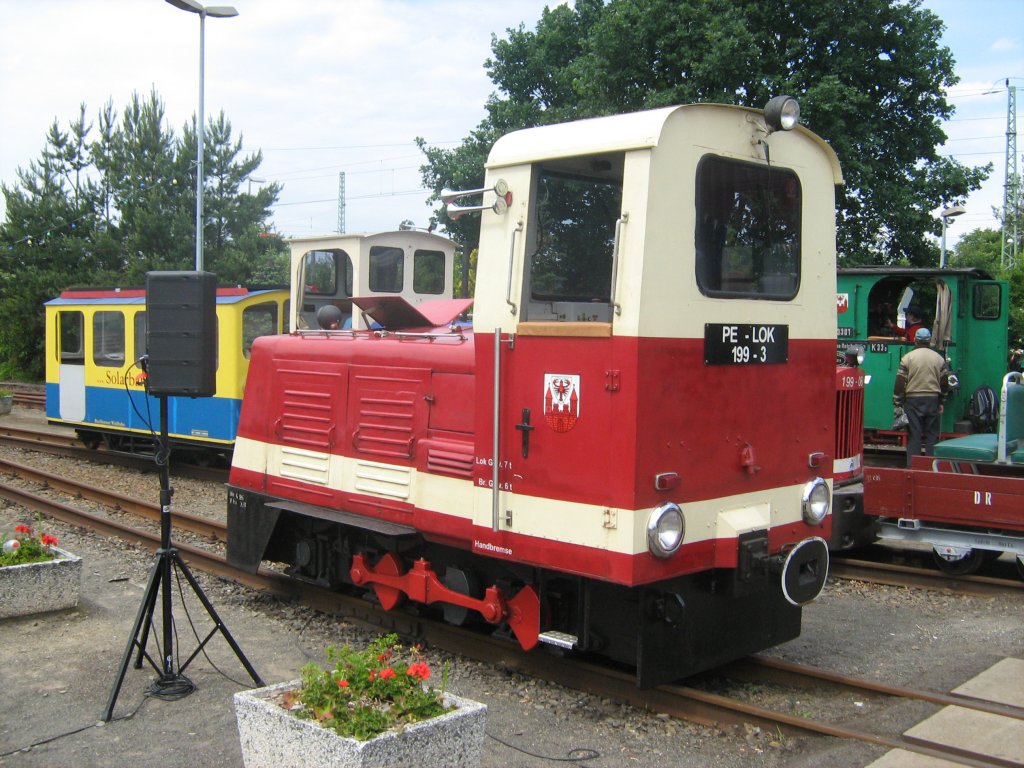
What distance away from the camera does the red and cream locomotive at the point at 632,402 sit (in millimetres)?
4688

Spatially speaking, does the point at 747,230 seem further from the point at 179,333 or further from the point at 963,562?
the point at 963,562

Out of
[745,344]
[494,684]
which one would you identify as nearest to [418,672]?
[494,684]

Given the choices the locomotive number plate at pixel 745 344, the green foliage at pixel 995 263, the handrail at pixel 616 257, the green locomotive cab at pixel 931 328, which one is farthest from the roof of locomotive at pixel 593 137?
the green foliage at pixel 995 263

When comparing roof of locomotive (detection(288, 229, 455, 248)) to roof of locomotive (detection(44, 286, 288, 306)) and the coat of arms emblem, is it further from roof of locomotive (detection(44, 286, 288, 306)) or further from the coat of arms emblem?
the coat of arms emblem

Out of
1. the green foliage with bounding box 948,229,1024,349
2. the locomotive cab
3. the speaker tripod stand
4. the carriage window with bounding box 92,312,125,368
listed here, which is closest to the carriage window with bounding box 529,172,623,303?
the speaker tripod stand

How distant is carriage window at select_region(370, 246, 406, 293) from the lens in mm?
11346

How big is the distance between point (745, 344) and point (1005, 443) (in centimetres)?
454

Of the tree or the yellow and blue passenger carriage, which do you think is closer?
the yellow and blue passenger carriage

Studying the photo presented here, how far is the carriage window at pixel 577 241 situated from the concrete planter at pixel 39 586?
446cm

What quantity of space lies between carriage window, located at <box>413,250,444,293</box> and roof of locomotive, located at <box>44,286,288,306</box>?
10.5ft

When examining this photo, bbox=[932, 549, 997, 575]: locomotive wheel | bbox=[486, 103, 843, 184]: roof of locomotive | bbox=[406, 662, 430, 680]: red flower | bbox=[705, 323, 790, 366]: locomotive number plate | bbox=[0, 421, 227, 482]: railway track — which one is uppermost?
bbox=[486, 103, 843, 184]: roof of locomotive

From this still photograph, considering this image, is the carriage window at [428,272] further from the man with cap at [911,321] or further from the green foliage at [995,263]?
the green foliage at [995,263]

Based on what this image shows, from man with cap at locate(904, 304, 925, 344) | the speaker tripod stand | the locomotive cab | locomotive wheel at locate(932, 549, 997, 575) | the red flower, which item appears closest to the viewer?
the red flower

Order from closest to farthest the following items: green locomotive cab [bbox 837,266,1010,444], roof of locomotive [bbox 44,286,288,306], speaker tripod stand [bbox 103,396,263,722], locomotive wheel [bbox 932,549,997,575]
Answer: speaker tripod stand [bbox 103,396,263,722]
locomotive wheel [bbox 932,549,997,575]
roof of locomotive [bbox 44,286,288,306]
green locomotive cab [bbox 837,266,1010,444]
